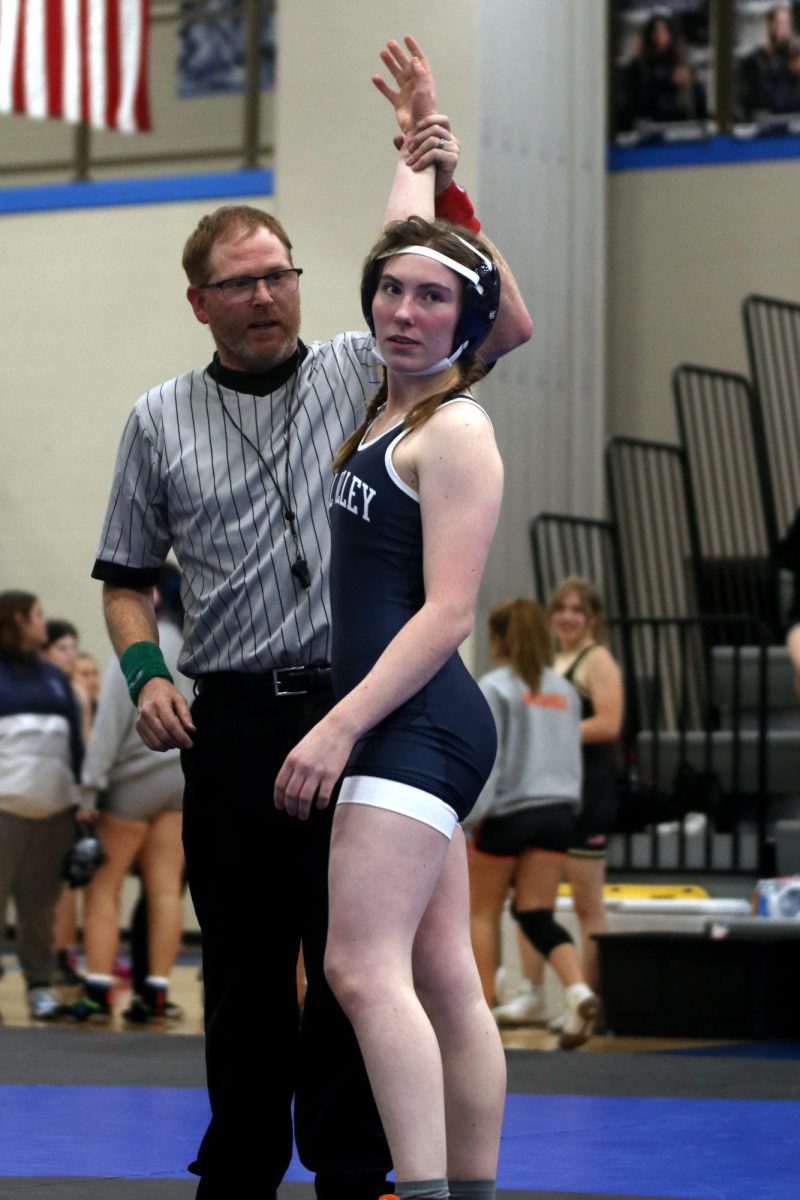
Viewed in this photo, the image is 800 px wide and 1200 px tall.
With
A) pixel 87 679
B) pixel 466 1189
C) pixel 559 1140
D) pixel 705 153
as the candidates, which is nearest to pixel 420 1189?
pixel 466 1189

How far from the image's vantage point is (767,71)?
12.7 m

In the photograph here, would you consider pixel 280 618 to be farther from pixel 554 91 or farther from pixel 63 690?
pixel 554 91

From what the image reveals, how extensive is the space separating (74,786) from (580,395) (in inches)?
178

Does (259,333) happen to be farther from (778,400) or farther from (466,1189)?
Result: (778,400)

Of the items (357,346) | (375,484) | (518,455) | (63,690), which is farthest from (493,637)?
(375,484)

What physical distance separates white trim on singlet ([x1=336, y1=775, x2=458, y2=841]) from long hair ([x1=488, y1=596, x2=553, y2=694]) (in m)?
5.15

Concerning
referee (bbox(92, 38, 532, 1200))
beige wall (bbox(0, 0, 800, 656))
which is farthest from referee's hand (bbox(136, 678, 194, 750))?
beige wall (bbox(0, 0, 800, 656))

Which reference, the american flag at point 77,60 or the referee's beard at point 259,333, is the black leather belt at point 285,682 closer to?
the referee's beard at point 259,333

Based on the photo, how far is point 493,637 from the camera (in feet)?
27.7

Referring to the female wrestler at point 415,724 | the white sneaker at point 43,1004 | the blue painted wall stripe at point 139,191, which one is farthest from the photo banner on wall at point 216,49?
the female wrestler at point 415,724

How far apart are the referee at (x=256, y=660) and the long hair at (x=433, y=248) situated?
255mm

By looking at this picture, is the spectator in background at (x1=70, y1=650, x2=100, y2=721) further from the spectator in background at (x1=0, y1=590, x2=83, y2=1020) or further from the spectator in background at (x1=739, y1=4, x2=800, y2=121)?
the spectator in background at (x1=739, y1=4, x2=800, y2=121)

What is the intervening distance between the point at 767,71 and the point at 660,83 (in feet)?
2.07

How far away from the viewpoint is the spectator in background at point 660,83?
12867mm
